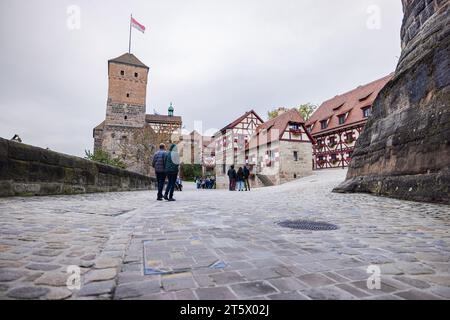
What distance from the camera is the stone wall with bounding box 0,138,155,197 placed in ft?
16.1

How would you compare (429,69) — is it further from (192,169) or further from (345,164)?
(192,169)

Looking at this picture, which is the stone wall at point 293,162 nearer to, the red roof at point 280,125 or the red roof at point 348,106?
the red roof at point 280,125

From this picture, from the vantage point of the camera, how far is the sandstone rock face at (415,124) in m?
5.77

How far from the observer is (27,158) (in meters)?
5.27

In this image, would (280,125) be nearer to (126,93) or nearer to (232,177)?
(232,177)

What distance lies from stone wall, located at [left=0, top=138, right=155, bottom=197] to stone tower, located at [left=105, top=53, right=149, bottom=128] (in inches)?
1137

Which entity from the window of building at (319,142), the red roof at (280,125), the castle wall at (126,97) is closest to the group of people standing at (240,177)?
the red roof at (280,125)

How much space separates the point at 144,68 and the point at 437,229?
1567 inches

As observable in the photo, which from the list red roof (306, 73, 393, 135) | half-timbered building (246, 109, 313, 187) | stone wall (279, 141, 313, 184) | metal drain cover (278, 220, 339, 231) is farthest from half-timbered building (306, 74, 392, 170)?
metal drain cover (278, 220, 339, 231)

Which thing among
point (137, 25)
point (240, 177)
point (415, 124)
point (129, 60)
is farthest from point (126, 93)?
point (415, 124)

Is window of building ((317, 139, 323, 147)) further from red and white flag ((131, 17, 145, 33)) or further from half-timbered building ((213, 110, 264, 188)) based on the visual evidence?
red and white flag ((131, 17, 145, 33))

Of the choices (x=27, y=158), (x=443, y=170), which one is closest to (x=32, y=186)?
(x=27, y=158)
